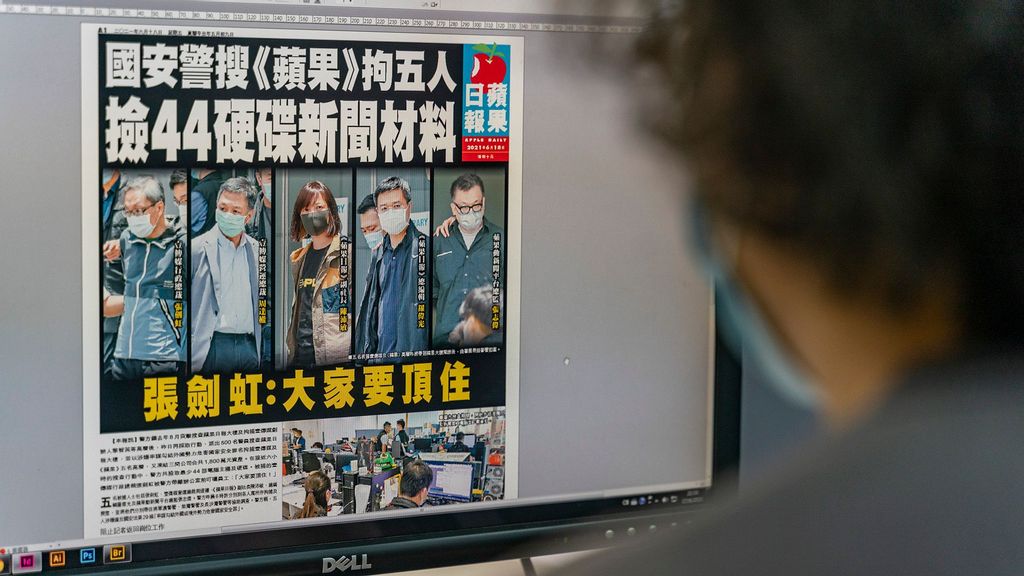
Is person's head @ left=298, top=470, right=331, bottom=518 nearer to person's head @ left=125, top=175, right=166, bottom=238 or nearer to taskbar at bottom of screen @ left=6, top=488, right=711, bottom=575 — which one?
taskbar at bottom of screen @ left=6, top=488, right=711, bottom=575

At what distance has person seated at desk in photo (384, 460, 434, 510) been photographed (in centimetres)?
67

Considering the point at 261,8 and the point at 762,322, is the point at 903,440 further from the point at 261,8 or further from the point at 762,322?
the point at 261,8

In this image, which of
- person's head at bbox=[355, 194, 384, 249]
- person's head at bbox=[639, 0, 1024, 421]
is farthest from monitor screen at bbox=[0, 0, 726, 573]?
person's head at bbox=[639, 0, 1024, 421]

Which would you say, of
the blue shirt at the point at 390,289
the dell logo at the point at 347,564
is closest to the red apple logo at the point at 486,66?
the blue shirt at the point at 390,289

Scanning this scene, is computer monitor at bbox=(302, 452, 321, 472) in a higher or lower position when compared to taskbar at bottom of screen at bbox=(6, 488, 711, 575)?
higher

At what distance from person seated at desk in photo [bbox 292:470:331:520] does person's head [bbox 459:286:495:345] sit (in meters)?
0.13

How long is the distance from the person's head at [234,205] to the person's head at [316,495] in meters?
0.16

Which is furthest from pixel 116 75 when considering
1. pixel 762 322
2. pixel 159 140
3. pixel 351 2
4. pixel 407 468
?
pixel 762 322

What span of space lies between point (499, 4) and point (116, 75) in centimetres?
24

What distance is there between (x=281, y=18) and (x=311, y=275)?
6.1 inches

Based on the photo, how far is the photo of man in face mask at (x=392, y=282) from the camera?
2.13 feet

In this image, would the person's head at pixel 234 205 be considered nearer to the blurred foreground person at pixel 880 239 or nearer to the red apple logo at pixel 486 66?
the red apple logo at pixel 486 66

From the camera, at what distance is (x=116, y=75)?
58cm

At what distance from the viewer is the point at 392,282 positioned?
2.15 feet
